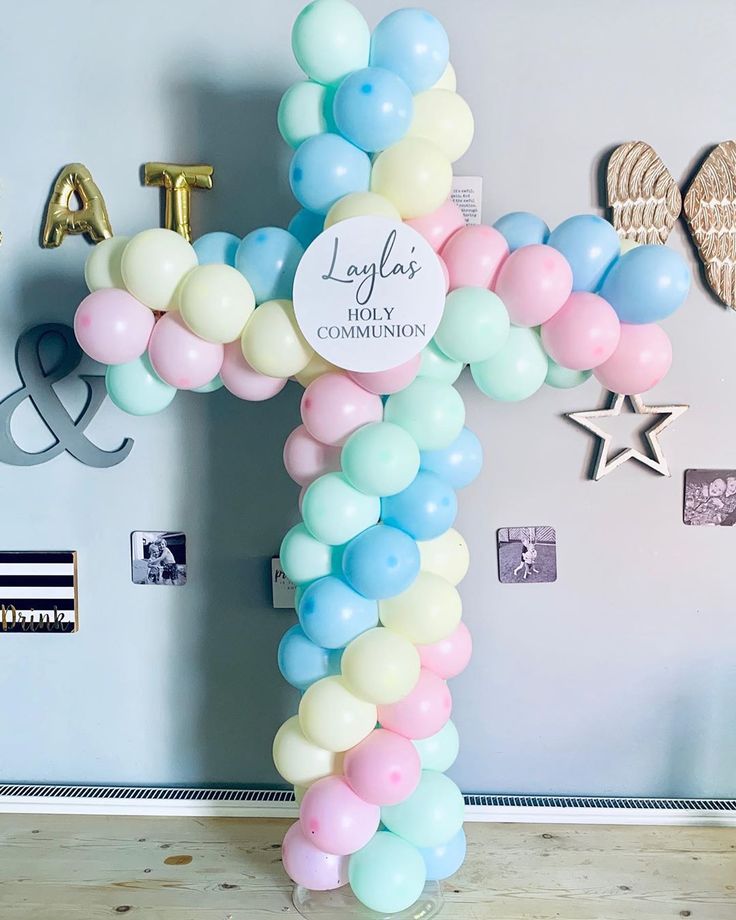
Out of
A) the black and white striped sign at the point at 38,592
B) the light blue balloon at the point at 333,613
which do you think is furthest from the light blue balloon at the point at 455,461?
the black and white striped sign at the point at 38,592

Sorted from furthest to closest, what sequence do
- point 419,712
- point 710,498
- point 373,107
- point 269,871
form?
point 710,498 → point 269,871 → point 419,712 → point 373,107

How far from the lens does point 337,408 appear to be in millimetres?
1267

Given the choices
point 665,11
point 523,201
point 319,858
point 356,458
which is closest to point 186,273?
point 356,458

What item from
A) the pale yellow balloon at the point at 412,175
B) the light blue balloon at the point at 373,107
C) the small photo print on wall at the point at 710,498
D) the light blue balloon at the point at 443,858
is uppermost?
the light blue balloon at the point at 373,107

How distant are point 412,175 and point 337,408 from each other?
367mm

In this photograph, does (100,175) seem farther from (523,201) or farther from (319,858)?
(319,858)

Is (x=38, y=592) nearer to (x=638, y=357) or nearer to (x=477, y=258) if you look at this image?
(x=477, y=258)

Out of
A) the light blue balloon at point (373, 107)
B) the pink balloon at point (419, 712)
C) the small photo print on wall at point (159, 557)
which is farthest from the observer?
the small photo print on wall at point (159, 557)

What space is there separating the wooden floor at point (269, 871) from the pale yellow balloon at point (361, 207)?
115 centimetres

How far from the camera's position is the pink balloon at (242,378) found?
4.37 feet

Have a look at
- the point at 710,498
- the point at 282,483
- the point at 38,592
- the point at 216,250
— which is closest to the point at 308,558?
the point at 282,483

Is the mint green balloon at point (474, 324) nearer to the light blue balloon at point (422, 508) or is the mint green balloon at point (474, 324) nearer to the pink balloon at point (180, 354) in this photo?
the light blue balloon at point (422, 508)

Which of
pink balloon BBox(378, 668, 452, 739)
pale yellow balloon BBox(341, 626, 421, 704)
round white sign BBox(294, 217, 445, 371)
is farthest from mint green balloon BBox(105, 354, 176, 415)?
pink balloon BBox(378, 668, 452, 739)

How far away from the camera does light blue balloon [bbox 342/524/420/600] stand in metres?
1.24
